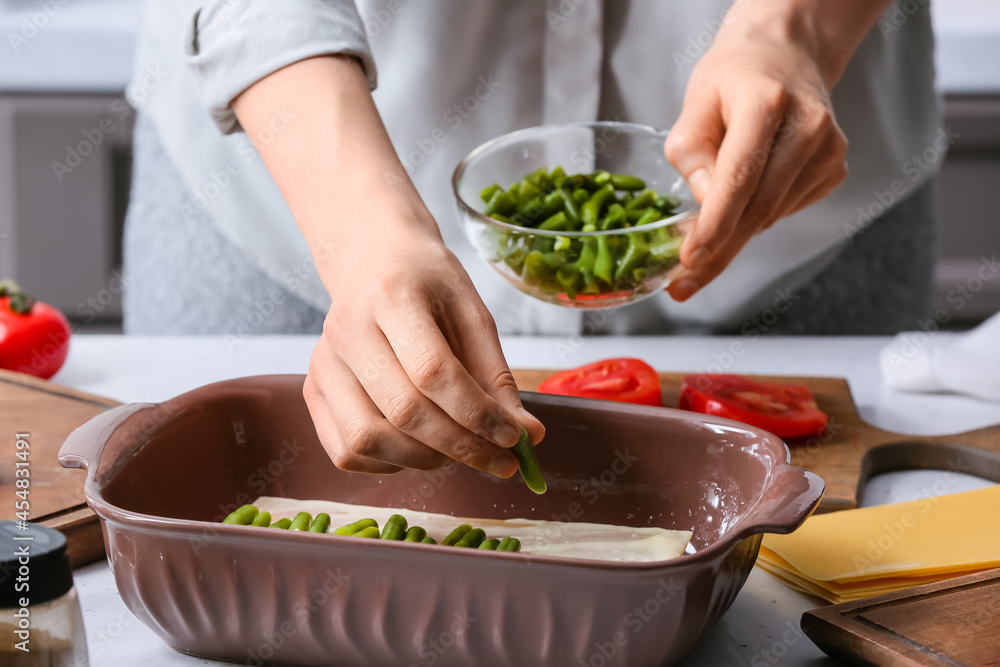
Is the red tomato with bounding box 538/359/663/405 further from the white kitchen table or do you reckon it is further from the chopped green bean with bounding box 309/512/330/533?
the chopped green bean with bounding box 309/512/330/533

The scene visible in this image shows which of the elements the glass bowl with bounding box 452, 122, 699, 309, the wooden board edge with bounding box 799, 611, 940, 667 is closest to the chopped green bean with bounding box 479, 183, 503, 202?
the glass bowl with bounding box 452, 122, 699, 309

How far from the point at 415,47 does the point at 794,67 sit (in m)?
0.46

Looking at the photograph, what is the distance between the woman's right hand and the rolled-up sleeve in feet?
0.85

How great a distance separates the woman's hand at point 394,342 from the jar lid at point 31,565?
0.62 ft

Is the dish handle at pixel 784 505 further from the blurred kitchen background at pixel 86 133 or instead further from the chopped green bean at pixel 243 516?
the blurred kitchen background at pixel 86 133

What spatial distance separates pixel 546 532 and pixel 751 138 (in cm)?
38

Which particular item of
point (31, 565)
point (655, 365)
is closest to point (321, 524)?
point (31, 565)

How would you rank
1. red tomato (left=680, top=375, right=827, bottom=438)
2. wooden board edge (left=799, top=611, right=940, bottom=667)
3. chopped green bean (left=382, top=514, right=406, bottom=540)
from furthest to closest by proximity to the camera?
red tomato (left=680, top=375, right=827, bottom=438) → chopped green bean (left=382, top=514, right=406, bottom=540) → wooden board edge (left=799, top=611, right=940, bottom=667)

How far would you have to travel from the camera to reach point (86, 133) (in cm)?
236

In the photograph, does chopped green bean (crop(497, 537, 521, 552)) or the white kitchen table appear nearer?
chopped green bean (crop(497, 537, 521, 552))

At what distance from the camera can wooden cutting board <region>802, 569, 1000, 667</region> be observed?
56 centimetres

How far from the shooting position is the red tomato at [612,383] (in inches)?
37.2

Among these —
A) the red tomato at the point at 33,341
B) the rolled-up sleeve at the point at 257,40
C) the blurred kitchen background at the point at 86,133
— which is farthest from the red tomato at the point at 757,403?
the blurred kitchen background at the point at 86,133

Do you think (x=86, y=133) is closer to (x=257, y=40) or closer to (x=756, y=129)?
(x=257, y=40)
